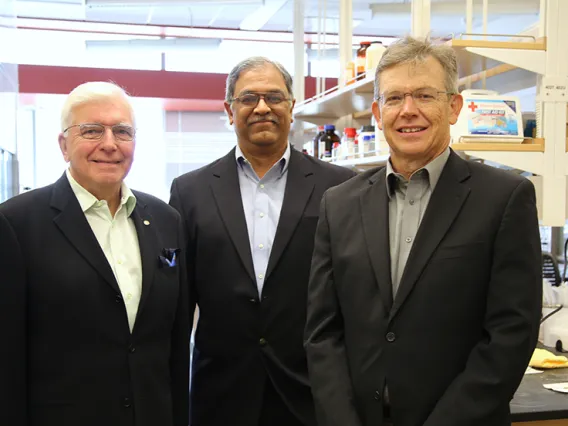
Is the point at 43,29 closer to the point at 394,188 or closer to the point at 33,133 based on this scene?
the point at 33,133

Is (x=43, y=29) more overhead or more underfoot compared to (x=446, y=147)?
more overhead

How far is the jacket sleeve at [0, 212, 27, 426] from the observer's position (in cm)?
161

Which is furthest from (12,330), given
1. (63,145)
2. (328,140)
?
(328,140)

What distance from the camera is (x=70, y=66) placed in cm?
888

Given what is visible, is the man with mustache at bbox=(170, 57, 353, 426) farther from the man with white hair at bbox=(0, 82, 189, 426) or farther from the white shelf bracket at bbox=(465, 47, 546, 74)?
the white shelf bracket at bbox=(465, 47, 546, 74)

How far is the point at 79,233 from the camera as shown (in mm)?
1756

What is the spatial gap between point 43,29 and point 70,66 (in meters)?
0.84

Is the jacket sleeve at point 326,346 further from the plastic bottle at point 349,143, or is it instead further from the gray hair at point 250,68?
the plastic bottle at point 349,143

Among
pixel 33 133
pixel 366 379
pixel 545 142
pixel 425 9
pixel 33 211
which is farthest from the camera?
pixel 33 133

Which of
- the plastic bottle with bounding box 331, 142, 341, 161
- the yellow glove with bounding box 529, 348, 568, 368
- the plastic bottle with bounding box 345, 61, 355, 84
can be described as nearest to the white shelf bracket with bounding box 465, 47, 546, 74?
the yellow glove with bounding box 529, 348, 568, 368

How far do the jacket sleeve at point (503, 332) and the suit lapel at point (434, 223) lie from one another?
13cm

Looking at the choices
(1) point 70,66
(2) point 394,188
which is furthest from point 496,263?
(1) point 70,66

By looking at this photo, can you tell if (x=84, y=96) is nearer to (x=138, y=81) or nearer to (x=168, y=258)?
(x=168, y=258)

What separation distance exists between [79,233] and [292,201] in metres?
0.78
